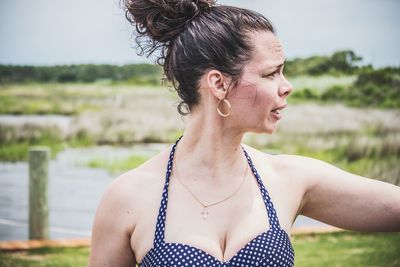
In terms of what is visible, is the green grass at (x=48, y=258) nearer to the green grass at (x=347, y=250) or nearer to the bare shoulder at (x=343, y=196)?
the green grass at (x=347, y=250)

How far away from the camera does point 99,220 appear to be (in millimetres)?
2092

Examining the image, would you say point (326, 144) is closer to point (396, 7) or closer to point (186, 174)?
point (396, 7)

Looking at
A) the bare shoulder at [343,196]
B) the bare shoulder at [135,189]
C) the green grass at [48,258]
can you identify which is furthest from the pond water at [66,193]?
the bare shoulder at [343,196]

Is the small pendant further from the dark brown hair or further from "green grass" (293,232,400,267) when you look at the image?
"green grass" (293,232,400,267)

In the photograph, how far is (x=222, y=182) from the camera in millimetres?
2174

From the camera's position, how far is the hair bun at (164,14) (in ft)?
7.16

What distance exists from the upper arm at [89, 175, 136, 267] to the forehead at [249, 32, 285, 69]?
1.94ft

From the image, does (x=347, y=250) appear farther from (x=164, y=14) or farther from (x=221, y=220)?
(x=164, y=14)

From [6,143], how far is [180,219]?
6.34m

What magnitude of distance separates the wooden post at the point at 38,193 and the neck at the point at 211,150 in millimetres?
3415

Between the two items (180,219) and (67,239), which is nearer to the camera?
(180,219)

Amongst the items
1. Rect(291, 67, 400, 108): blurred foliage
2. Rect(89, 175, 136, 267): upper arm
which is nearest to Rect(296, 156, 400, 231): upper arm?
Rect(89, 175, 136, 267): upper arm

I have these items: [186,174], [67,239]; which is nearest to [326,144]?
[67,239]

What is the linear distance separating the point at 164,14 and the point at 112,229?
2.42ft
